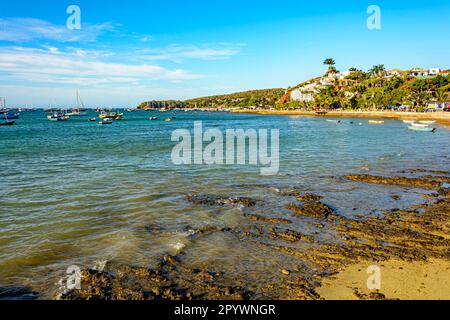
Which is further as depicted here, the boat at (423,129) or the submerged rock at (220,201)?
the boat at (423,129)

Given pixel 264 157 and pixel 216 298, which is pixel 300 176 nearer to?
pixel 264 157

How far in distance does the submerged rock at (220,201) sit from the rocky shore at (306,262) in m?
1.57

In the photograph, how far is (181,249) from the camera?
10.4 meters

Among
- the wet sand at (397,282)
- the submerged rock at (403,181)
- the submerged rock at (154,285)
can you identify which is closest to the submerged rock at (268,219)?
the wet sand at (397,282)

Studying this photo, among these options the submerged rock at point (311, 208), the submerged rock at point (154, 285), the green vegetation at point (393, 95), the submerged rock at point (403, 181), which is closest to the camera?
the submerged rock at point (154, 285)

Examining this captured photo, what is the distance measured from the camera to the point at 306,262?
9.31m

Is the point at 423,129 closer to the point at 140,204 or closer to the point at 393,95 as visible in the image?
the point at 140,204

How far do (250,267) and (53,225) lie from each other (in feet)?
26.9

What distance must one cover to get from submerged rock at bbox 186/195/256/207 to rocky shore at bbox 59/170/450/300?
5.16ft

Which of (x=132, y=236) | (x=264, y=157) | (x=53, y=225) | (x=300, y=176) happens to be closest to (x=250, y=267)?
(x=132, y=236)

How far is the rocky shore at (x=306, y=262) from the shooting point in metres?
7.78

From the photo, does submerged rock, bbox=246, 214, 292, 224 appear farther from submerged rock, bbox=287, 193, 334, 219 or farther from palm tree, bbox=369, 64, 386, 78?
palm tree, bbox=369, 64, 386, 78

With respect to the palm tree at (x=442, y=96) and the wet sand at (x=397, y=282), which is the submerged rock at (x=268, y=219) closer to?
the wet sand at (x=397, y=282)

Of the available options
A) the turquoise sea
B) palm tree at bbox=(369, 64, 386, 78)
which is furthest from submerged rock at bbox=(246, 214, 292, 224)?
palm tree at bbox=(369, 64, 386, 78)
